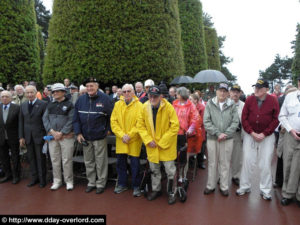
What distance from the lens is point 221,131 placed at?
4.69 meters

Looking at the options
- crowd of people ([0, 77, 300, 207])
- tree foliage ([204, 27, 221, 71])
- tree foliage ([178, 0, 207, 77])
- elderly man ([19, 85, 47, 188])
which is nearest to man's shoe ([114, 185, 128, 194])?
crowd of people ([0, 77, 300, 207])

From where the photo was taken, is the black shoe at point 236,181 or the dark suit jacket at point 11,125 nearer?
the black shoe at point 236,181

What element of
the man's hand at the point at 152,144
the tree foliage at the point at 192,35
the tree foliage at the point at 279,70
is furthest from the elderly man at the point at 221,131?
the tree foliage at the point at 279,70

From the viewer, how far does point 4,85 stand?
1238 centimetres

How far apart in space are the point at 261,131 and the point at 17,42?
1211 centimetres

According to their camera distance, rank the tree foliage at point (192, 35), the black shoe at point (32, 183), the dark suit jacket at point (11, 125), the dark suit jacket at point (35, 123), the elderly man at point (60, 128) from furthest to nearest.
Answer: the tree foliage at point (192, 35)
the dark suit jacket at point (11, 125)
the black shoe at point (32, 183)
the dark suit jacket at point (35, 123)
the elderly man at point (60, 128)

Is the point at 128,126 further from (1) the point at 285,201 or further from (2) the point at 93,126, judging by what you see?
(1) the point at 285,201

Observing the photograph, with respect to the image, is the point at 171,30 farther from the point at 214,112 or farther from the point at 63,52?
the point at 214,112

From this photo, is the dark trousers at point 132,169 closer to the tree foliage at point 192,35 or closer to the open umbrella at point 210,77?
the open umbrella at point 210,77

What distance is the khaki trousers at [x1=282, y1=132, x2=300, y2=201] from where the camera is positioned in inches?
168

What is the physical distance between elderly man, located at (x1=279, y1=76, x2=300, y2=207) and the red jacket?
0.49ft

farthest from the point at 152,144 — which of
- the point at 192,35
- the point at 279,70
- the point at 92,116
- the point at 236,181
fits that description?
the point at 279,70

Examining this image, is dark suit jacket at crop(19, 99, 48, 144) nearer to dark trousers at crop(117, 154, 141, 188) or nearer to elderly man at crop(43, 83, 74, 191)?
elderly man at crop(43, 83, 74, 191)

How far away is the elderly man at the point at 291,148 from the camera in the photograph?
4.25 m
